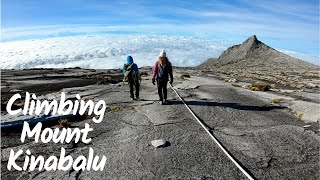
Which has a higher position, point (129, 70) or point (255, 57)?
point (129, 70)

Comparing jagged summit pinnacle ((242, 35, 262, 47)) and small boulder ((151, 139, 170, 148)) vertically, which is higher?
small boulder ((151, 139, 170, 148))

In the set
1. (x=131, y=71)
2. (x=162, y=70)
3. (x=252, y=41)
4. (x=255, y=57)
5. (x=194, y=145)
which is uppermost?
(x=162, y=70)

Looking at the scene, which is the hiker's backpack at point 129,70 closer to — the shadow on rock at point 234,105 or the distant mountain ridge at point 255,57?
the shadow on rock at point 234,105

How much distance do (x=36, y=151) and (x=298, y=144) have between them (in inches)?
274

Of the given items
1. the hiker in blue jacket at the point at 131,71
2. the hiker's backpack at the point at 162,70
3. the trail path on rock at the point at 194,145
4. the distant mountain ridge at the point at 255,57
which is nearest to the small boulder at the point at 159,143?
the trail path on rock at the point at 194,145

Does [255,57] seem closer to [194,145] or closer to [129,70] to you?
[129,70]

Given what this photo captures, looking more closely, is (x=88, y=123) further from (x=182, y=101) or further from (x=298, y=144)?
(x=298, y=144)

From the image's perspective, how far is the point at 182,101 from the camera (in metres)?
15.9

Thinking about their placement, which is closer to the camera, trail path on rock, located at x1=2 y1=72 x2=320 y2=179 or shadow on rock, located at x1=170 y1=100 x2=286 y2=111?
trail path on rock, located at x1=2 y1=72 x2=320 y2=179

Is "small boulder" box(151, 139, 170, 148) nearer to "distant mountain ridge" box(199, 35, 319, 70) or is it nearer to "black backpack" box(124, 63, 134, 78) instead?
"black backpack" box(124, 63, 134, 78)

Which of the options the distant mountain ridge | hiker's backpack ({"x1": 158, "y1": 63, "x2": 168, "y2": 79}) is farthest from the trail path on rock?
the distant mountain ridge

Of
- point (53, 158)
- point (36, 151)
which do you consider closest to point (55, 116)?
point (36, 151)

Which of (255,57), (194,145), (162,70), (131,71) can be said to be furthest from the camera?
(255,57)

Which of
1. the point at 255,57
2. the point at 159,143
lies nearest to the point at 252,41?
the point at 255,57
